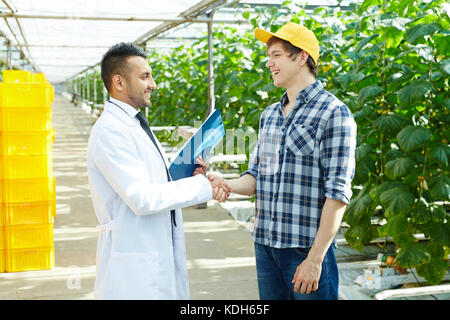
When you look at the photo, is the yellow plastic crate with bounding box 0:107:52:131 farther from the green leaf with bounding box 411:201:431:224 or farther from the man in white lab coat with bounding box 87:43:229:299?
the green leaf with bounding box 411:201:431:224

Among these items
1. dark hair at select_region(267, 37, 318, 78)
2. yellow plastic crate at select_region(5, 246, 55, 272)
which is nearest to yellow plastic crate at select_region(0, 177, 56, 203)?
yellow plastic crate at select_region(5, 246, 55, 272)

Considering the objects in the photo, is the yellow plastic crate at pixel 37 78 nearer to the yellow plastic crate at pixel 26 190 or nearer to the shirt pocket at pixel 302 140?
the yellow plastic crate at pixel 26 190

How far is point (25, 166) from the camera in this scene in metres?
4.35

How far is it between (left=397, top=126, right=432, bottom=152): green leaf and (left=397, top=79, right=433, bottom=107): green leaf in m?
0.18

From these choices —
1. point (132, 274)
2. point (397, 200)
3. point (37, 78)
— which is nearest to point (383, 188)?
point (397, 200)

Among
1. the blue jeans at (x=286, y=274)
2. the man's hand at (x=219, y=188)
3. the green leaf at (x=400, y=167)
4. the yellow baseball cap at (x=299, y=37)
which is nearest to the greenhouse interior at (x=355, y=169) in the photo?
the green leaf at (x=400, y=167)

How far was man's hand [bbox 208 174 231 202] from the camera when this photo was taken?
81.0 inches

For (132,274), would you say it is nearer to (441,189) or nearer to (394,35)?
(441,189)

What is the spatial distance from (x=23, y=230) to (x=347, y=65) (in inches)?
133

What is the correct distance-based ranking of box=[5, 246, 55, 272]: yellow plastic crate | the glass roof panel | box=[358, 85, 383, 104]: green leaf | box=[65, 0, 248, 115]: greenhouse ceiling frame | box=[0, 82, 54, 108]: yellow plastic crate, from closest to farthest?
1. box=[358, 85, 383, 104]: green leaf
2. box=[0, 82, 54, 108]: yellow plastic crate
3. box=[5, 246, 55, 272]: yellow plastic crate
4. box=[65, 0, 248, 115]: greenhouse ceiling frame
5. the glass roof panel

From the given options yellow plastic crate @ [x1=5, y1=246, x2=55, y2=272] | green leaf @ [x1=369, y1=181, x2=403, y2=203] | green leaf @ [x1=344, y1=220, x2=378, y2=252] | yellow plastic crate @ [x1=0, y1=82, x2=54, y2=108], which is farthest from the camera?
yellow plastic crate @ [x1=5, y1=246, x2=55, y2=272]

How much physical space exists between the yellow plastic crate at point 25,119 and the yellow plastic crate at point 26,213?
0.65 meters

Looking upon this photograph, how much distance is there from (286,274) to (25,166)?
10.1 ft

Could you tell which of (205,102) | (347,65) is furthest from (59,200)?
(347,65)
